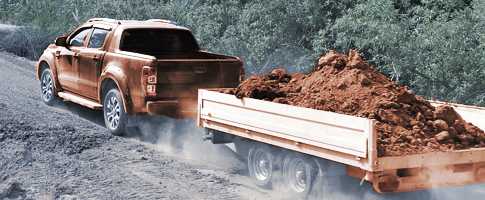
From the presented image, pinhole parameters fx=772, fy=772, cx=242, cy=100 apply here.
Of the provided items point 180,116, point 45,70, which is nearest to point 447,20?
point 180,116

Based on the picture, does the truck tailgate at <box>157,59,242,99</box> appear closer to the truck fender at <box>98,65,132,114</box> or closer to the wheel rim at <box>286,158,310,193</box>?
the truck fender at <box>98,65,132,114</box>

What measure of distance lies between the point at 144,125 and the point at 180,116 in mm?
1043

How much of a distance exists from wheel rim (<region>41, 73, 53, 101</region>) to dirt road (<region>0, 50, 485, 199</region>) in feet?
2.07

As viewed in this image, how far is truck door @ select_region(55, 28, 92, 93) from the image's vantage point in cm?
1341

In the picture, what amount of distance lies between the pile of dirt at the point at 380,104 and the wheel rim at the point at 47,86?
19.4 feet

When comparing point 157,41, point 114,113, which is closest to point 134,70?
point 114,113

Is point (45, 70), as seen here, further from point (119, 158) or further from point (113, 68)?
point (119, 158)

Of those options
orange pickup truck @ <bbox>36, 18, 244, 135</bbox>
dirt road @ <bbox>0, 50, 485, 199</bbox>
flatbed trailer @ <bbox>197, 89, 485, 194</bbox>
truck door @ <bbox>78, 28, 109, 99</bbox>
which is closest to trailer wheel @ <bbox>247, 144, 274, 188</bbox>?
flatbed trailer @ <bbox>197, 89, 485, 194</bbox>

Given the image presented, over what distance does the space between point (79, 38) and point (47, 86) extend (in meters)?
1.70

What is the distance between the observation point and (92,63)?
1280 cm

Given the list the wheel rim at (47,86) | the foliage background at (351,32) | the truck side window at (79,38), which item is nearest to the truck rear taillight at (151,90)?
the truck side window at (79,38)

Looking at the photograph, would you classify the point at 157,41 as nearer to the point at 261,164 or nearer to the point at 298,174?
the point at 261,164

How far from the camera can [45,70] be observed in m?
14.9

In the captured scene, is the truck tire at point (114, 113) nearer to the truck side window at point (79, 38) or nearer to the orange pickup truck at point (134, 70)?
the orange pickup truck at point (134, 70)
